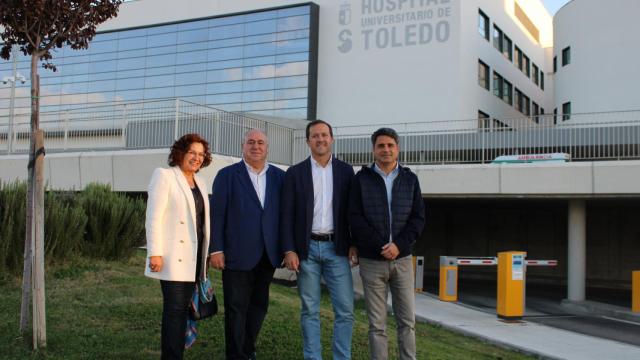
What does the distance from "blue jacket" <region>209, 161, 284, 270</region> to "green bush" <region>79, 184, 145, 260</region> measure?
224 inches

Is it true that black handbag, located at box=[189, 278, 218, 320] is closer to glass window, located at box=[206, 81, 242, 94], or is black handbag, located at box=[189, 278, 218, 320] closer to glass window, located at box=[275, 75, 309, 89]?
glass window, located at box=[275, 75, 309, 89]

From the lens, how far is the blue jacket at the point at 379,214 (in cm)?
461

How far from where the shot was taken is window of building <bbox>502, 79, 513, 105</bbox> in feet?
108

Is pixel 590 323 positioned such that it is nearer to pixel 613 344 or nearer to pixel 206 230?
pixel 613 344

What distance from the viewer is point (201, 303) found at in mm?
4637

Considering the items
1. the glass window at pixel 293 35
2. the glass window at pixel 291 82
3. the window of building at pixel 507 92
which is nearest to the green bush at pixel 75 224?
the glass window at pixel 291 82

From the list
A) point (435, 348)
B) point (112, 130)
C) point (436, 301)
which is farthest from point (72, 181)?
point (435, 348)

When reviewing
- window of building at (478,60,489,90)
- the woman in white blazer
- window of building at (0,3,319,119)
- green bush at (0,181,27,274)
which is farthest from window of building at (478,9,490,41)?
the woman in white blazer

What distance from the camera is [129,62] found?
113 ft

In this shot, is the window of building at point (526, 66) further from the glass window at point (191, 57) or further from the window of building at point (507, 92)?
the glass window at point (191, 57)

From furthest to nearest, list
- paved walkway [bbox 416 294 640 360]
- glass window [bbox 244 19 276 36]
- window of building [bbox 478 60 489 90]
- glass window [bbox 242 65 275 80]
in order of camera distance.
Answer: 1. glass window [bbox 244 19 276 36]
2. glass window [bbox 242 65 275 80]
3. window of building [bbox 478 60 489 90]
4. paved walkway [bbox 416 294 640 360]

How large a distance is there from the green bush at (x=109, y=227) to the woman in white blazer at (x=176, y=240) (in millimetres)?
5668

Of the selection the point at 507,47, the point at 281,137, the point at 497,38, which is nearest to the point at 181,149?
the point at 281,137

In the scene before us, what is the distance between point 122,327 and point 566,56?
24941mm
